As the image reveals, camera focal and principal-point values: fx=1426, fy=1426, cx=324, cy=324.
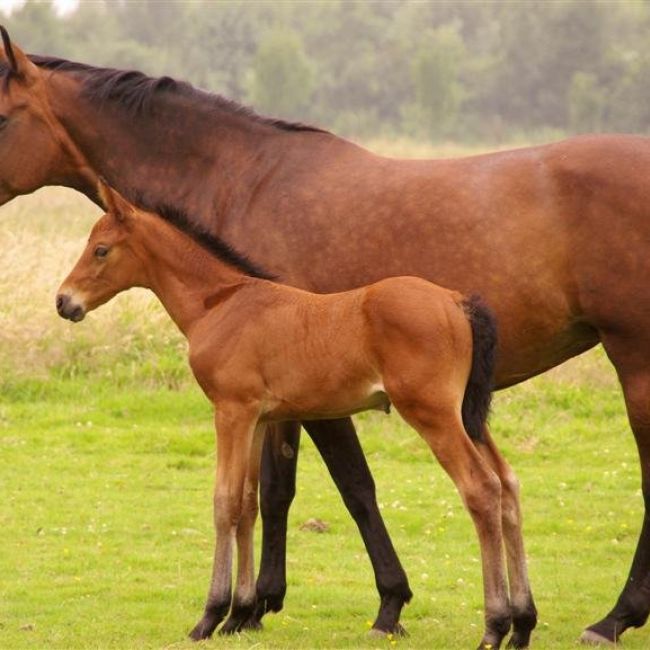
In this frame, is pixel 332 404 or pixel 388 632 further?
pixel 388 632

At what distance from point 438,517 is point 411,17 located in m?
78.3

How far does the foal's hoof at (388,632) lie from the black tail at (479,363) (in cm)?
115

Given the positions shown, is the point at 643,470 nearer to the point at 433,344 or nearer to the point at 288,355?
the point at 433,344

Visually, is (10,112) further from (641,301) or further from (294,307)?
(641,301)

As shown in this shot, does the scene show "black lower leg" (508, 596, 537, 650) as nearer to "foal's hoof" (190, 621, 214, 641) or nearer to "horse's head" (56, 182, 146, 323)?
"foal's hoof" (190, 621, 214, 641)

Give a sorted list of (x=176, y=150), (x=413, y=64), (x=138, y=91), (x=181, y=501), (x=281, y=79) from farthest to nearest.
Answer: (x=413, y=64) → (x=281, y=79) → (x=181, y=501) → (x=138, y=91) → (x=176, y=150)

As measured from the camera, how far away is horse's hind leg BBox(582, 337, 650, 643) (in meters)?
6.31

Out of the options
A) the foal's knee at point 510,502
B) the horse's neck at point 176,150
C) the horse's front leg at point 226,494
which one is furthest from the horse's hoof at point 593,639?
the horse's neck at point 176,150

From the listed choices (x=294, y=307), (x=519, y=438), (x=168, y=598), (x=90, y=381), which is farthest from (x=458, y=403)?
(x=90, y=381)

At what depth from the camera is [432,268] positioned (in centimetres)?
649

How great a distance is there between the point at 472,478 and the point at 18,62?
3.22 metres

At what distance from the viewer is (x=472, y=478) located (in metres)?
5.68

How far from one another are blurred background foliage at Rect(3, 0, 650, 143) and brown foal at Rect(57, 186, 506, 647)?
42487mm

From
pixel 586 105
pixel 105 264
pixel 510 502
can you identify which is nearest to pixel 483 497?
pixel 510 502
